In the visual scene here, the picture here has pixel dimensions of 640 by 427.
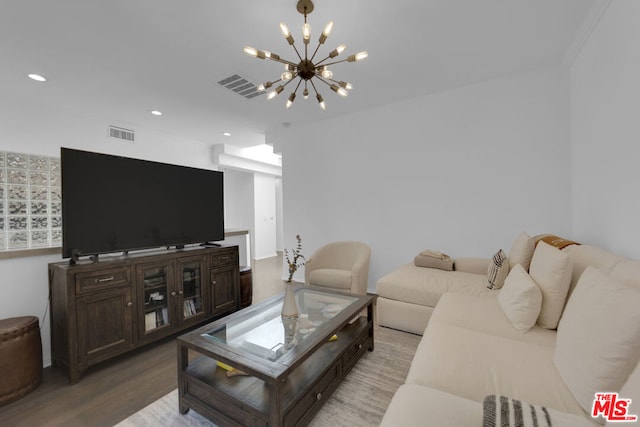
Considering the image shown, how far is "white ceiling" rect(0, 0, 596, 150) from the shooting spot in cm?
190

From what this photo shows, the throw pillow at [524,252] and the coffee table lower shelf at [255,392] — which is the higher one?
the throw pillow at [524,252]

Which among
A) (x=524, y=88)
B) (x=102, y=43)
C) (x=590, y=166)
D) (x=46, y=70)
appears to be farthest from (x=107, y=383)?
(x=524, y=88)

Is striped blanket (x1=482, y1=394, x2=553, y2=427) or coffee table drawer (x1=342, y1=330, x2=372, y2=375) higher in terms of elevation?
striped blanket (x1=482, y1=394, x2=553, y2=427)

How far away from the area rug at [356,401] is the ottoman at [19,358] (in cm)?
90

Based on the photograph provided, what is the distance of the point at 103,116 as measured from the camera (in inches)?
151

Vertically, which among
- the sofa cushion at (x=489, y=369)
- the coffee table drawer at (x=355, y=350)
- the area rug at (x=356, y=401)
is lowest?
the area rug at (x=356, y=401)

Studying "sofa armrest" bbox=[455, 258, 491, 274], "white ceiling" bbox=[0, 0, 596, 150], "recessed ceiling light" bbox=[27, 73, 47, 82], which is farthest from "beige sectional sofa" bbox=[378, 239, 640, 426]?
"recessed ceiling light" bbox=[27, 73, 47, 82]

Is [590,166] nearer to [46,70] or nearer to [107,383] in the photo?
[107,383]

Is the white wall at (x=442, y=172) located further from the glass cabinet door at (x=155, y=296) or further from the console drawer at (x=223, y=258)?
the glass cabinet door at (x=155, y=296)

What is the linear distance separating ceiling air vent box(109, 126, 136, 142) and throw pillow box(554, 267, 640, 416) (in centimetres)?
556

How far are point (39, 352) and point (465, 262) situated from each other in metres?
3.91

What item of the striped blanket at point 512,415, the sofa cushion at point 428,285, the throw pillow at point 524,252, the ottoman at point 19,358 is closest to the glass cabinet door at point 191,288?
the ottoman at point 19,358

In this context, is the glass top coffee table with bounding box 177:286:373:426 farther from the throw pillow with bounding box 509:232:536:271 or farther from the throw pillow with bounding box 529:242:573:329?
the throw pillow with bounding box 509:232:536:271

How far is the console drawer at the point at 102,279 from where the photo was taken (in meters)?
1.94
